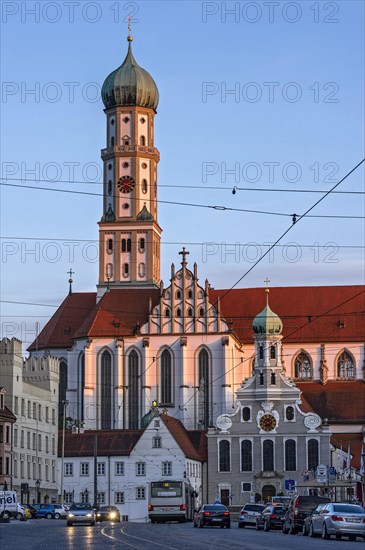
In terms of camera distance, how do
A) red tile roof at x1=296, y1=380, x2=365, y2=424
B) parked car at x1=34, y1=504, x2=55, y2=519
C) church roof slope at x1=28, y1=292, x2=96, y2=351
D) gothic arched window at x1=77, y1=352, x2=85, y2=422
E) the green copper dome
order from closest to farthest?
parked car at x1=34, y1=504, x2=55, y2=519
red tile roof at x1=296, y1=380, x2=365, y2=424
gothic arched window at x1=77, y1=352, x2=85, y2=422
church roof slope at x1=28, y1=292, x2=96, y2=351
the green copper dome

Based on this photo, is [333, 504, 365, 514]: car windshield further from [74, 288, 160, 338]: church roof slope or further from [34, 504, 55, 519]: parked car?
[74, 288, 160, 338]: church roof slope

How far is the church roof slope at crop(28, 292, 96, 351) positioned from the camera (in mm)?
129875

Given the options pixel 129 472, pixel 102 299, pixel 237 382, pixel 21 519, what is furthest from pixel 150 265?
pixel 21 519

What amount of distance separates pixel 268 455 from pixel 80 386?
63.8 ft

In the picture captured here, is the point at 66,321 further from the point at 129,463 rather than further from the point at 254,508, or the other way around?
the point at 254,508

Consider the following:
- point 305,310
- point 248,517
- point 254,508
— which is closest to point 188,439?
point 305,310

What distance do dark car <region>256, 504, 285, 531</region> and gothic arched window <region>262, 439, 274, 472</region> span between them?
2133 inches

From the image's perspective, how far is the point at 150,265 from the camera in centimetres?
12850

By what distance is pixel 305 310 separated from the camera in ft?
424

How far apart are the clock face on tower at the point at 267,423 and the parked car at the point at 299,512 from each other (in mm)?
62192

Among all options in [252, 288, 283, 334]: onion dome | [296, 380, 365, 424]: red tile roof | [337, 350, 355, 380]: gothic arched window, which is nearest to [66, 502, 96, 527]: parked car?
[252, 288, 283, 334]: onion dome

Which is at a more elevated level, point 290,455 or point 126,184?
point 126,184

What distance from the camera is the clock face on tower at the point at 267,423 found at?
371 feet

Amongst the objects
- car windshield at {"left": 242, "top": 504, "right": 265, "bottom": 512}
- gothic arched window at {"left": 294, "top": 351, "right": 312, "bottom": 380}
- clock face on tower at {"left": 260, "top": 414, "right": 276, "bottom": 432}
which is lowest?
car windshield at {"left": 242, "top": 504, "right": 265, "bottom": 512}
